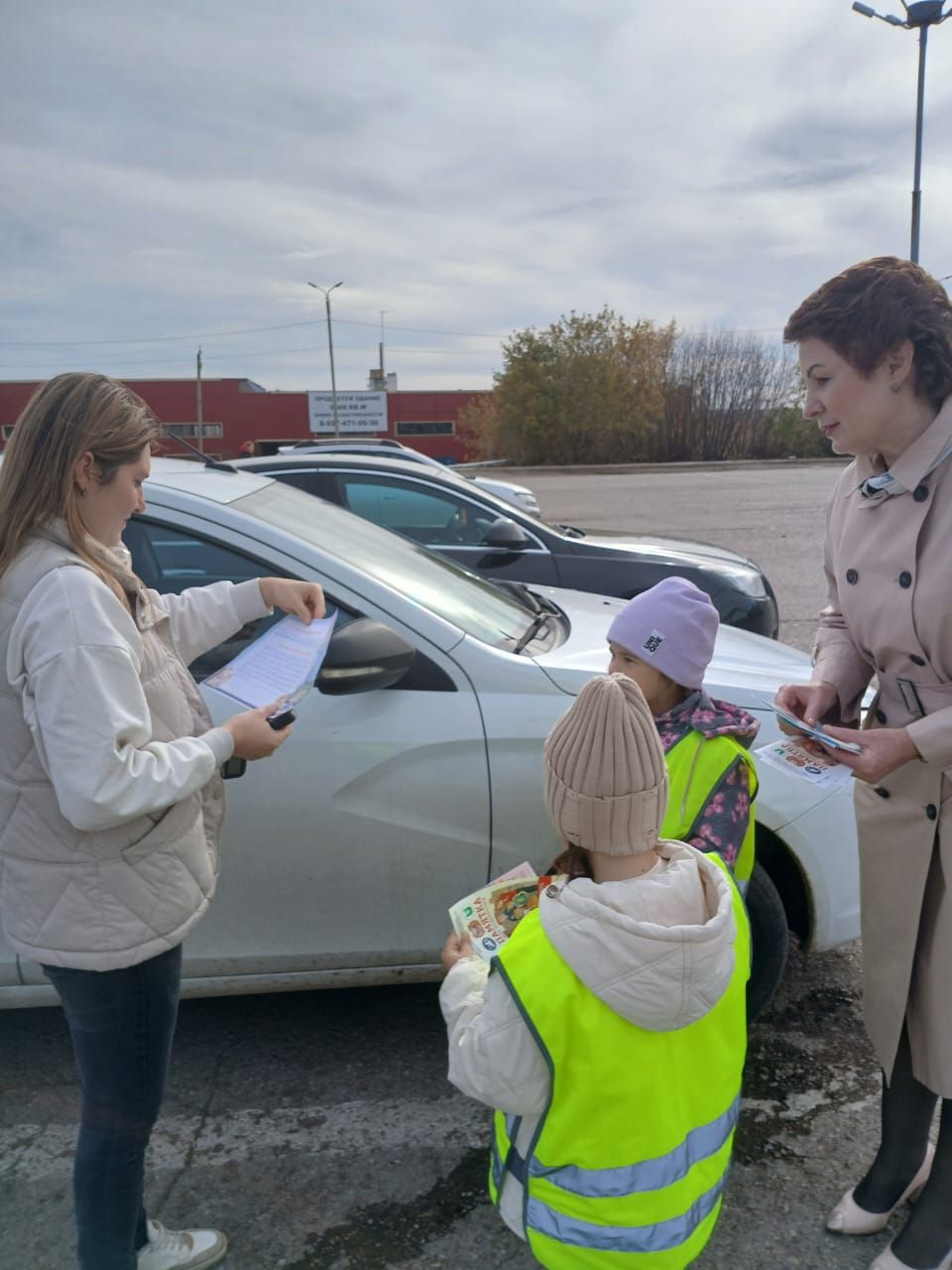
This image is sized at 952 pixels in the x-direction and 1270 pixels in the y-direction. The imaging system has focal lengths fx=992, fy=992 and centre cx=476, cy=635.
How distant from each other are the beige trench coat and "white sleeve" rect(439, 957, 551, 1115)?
98 centimetres

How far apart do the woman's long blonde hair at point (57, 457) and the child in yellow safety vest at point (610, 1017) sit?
0.86m

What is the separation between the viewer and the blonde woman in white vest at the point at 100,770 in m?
1.53

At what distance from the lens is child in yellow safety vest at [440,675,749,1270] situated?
53.8 inches

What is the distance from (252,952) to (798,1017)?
1657 millimetres

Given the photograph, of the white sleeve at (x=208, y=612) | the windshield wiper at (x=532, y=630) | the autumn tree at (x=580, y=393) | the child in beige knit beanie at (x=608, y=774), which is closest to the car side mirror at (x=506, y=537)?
the windshield wiper at (x=532, y=630)

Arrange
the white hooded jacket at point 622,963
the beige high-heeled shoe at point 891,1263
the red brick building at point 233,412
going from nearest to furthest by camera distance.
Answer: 1. the white hooded jacket at point 622,963
2. the beige high-heeled shoe at point 891,1263
3. the red brick building at point 233,412

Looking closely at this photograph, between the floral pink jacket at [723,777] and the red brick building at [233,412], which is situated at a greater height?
the red brick building at [233,412]

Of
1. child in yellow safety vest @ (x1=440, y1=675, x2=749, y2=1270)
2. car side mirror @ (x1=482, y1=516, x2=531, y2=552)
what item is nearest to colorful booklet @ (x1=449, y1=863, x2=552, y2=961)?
child in yellow safety vest @ (x1=440, y1=675, x2=749, y2=1270)

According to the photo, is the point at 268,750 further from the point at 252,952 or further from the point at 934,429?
the point at 934,429

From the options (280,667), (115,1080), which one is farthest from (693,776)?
(115,1080)

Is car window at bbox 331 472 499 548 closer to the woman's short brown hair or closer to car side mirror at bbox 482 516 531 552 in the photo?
car side mirror at bbox 482 516 531 552

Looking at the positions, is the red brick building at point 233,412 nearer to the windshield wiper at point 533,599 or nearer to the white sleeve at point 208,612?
the windshield wiper at point 533,599

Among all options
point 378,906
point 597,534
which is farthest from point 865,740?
point 597,534

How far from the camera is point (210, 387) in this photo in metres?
50.6
